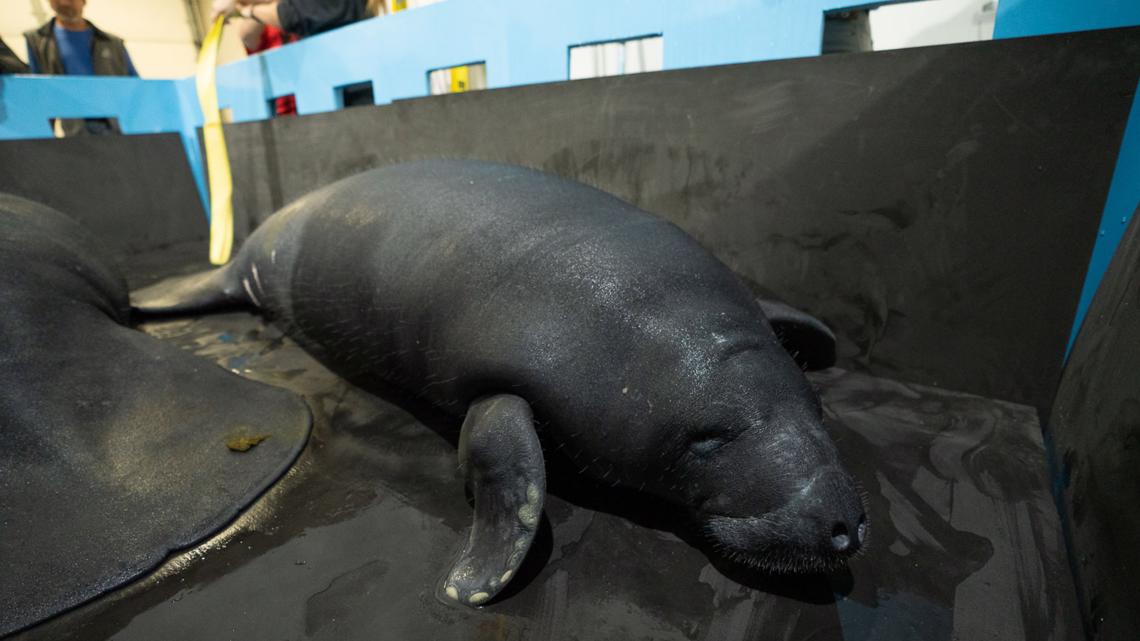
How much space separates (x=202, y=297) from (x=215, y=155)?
2.78 metres

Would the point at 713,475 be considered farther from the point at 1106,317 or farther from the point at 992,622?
the point at 1106,317

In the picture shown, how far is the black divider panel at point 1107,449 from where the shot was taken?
1.37 m

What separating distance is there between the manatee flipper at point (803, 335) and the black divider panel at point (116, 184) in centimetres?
693

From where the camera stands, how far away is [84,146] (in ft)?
19.7

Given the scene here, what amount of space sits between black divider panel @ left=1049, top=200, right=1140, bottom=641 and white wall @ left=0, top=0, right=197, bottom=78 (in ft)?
49.1

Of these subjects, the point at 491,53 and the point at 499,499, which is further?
the point at 491,53

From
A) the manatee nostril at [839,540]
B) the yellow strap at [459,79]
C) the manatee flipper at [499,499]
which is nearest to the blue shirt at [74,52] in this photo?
the yellow strap at [459,79]

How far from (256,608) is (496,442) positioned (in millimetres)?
806

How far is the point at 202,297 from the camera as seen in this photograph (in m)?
3.89

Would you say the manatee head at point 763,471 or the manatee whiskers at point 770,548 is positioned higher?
the manatee head at point 763,471

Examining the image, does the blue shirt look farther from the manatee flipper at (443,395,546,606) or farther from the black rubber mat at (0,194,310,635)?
the manatee flipper at (443,395,546,606)

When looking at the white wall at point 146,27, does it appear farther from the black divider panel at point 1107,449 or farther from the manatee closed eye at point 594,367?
the black divider panel at point 1107,449

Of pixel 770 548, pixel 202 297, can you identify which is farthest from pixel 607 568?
pixel 202 297

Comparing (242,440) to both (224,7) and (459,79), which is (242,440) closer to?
(459,79)
